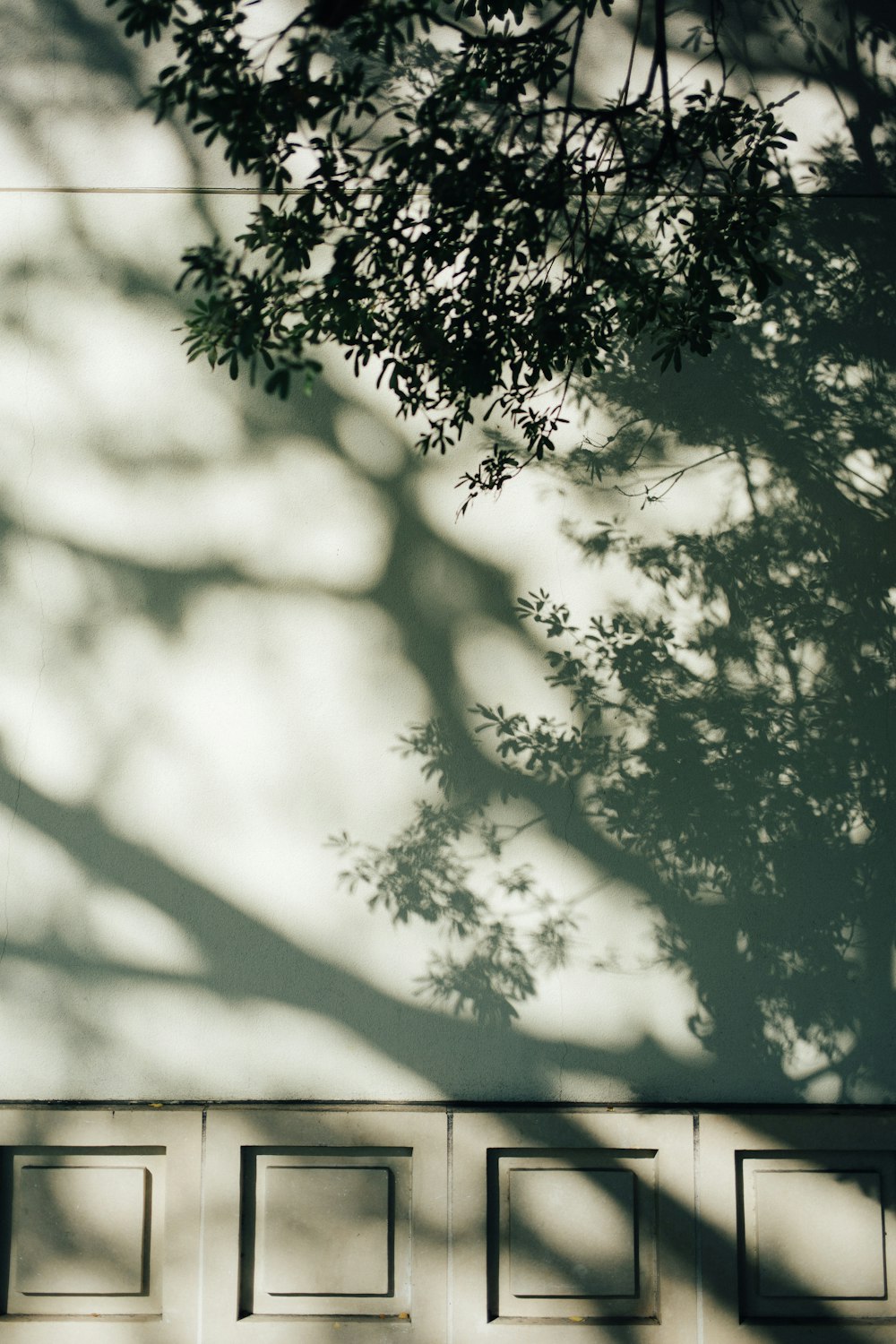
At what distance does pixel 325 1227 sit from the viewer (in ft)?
12.5

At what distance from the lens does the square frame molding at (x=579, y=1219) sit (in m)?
3.78

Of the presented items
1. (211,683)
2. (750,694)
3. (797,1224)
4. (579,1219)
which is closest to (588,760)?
(750,694)

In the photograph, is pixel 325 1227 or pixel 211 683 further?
pixel 211 683

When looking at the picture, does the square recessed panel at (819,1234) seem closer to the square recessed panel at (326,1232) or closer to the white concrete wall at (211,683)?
the white concrete wall at (211,683)

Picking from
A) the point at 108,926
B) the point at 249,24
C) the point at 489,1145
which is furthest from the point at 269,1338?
the point at 249,24

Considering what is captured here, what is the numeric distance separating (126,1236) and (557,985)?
Result: 1886mm

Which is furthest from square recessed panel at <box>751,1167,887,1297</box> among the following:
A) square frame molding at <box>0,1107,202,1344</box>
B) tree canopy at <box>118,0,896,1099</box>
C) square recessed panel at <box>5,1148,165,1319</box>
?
square recessed panel at <box>5,1148,165,1319</box>

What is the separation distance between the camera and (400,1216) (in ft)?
12.6

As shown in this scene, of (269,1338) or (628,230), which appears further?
(628,230)

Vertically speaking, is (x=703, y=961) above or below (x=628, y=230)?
below

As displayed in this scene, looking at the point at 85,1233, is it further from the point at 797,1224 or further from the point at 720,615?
the point at 720,615

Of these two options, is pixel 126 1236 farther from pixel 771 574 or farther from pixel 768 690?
pixel 771 574

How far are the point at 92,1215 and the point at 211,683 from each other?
207cm

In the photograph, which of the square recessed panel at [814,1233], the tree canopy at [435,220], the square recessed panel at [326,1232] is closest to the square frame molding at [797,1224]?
the square recessed panel at [814,1233]
